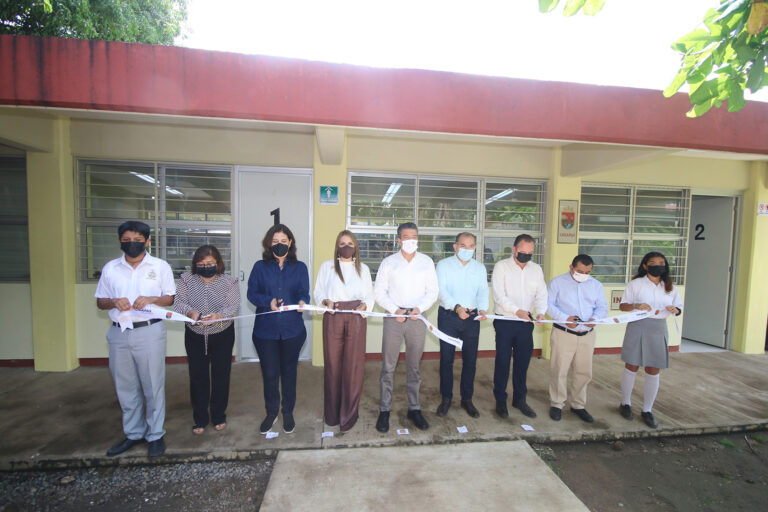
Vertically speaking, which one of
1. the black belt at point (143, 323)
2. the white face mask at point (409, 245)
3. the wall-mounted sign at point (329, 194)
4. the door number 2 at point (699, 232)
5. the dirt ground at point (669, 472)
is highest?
the wall-mounted sign at point (329, 194)

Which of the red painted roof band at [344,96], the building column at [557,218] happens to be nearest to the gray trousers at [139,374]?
the red painted roof band at [344,96]

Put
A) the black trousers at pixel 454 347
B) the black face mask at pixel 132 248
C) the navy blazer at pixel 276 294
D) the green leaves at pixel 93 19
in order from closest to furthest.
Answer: the black face mask at pixel 132 248
the navy blazer at pixel 276 294
the black trousers at pixel 454 347
the green leaves at pixel 93 19

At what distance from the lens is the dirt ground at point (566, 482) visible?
7.69ft

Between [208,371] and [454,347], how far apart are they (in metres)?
2.19

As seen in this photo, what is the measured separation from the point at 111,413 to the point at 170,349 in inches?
52.0

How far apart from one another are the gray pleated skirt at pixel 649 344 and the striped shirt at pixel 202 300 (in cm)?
379

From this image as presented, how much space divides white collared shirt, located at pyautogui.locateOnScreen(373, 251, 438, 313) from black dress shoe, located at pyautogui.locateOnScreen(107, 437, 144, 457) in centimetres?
227

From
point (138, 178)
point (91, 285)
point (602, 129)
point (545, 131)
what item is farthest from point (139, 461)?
point (602, 129)

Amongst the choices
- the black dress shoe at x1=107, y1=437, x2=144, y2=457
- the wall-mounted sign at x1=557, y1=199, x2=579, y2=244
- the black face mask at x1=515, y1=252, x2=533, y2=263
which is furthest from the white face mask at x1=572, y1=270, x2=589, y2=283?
the black dress shoe at x1=107, y1=437, x2=144, y2=457

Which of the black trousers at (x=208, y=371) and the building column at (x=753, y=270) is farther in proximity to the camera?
the building column at (x=753, y=270)

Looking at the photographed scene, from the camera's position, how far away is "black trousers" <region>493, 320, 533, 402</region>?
332cm

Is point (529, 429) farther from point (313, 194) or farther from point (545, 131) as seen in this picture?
point (313, 194)

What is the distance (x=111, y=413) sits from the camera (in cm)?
329

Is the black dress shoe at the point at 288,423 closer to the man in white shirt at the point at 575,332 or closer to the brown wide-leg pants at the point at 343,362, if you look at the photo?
the brown wide-leg pants at the point at 343,362
